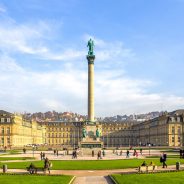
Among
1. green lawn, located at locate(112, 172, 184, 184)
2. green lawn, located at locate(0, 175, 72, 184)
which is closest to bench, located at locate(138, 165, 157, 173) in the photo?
green lawn, located at locate(112, 172, 184, 184)

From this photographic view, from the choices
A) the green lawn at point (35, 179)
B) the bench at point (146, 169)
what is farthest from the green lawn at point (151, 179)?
the bench at point (146, 169)

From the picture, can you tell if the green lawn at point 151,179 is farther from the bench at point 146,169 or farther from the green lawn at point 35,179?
the bench at point 146,169

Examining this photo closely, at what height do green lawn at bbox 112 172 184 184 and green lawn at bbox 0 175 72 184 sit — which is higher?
green lawn at bbox 112 172 184 184

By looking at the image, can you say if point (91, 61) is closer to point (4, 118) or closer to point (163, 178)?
point (163, 178)

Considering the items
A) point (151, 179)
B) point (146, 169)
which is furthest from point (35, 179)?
point (146, 169)

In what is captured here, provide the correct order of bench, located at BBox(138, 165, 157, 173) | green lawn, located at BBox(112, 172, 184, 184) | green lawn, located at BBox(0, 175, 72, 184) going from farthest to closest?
bench, located at BBox(138, 165, 157, 173)
green lawn, located at BBox(0, 175, 72, 184)
green lawn, located at BBox(112, 172, 184, 184)

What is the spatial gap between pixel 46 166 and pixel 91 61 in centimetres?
6229

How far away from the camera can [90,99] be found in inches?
4124

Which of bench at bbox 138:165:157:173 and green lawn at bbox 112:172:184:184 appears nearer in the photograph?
green lawn at bbox 112:172:184:184

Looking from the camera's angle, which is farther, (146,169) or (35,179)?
(146,169)

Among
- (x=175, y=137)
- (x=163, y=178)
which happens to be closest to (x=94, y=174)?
(x=163, y=178)

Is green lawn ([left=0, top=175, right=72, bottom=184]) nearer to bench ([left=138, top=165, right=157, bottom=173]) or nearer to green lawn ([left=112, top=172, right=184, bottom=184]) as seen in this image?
green lawn ([left=112, top=172, right=184, bottom=184])

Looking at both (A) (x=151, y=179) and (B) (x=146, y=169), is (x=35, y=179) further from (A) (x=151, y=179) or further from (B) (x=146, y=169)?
(B) (x=146, y=169)

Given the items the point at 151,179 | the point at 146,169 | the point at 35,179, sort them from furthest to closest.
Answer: the point at 146,169 → the point at 35,179 → the point at 151,179
